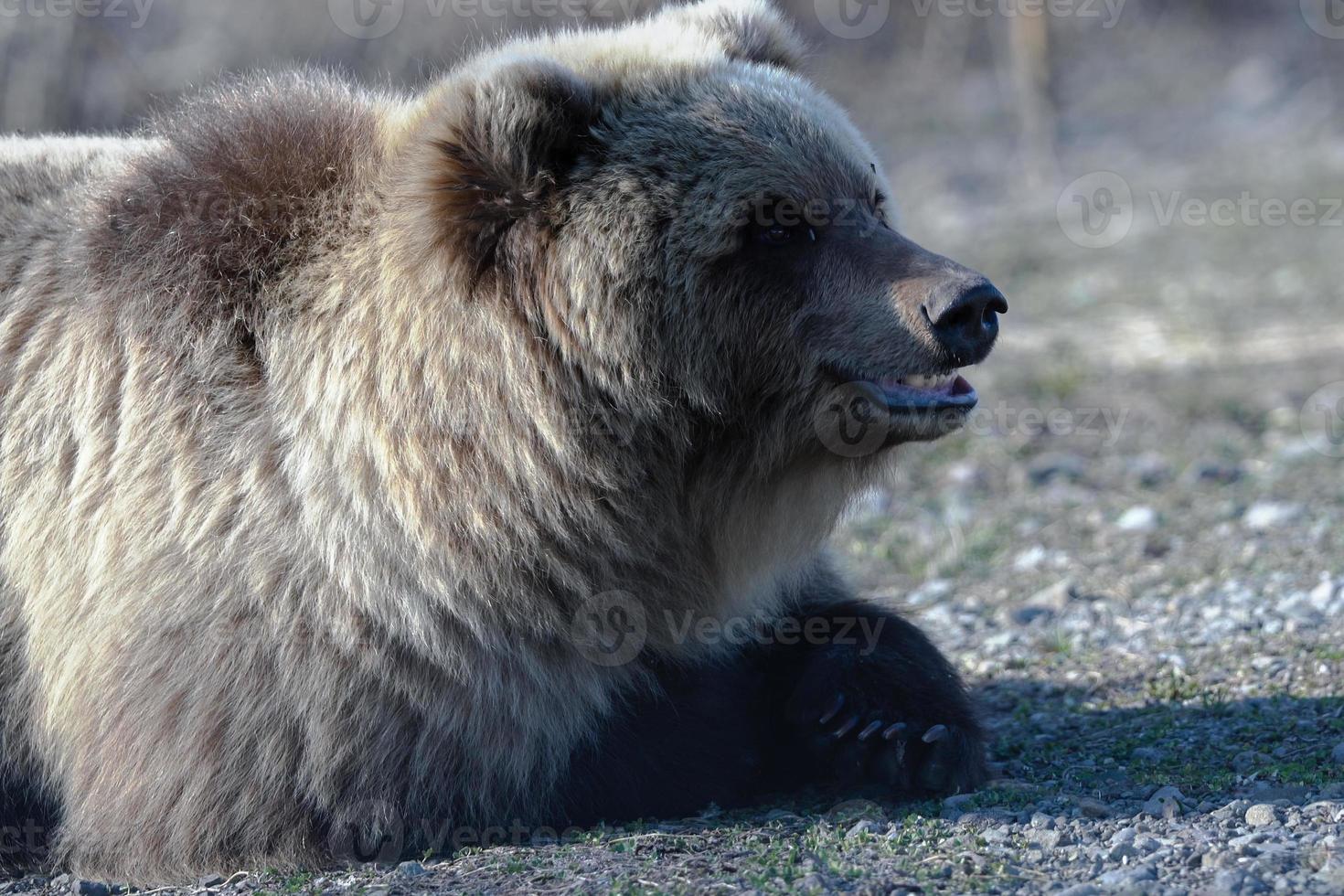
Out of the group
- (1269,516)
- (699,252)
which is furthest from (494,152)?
(1269,516)

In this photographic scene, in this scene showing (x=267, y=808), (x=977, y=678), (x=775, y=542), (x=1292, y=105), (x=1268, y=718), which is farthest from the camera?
(x=1292, y=105)

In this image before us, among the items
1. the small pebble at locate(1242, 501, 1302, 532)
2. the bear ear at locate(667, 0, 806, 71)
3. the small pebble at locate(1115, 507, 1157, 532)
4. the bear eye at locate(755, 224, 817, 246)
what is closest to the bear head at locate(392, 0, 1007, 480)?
the bear eye at locate(755, 224, 817, 246)

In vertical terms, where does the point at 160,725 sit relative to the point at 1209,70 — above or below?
below

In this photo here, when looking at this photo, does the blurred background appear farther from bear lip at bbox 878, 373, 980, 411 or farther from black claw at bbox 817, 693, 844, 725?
bear lip at bbox 878, 373, 980, 411

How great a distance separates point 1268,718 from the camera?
15.0 feet

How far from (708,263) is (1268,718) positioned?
2.22 m

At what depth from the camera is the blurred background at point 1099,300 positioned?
536cm

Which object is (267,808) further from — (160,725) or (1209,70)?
(1209,70)

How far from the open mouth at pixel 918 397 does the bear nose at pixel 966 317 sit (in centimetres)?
12

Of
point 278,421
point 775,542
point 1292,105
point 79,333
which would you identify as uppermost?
point 1292,105

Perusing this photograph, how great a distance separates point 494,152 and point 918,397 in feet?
4.12

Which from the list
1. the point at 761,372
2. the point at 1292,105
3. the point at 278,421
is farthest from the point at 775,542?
the point at 1292,105

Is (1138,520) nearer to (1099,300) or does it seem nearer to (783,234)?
(783,234)

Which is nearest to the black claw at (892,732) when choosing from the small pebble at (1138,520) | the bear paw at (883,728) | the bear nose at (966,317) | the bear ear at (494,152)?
the bear paw at (883,728)
